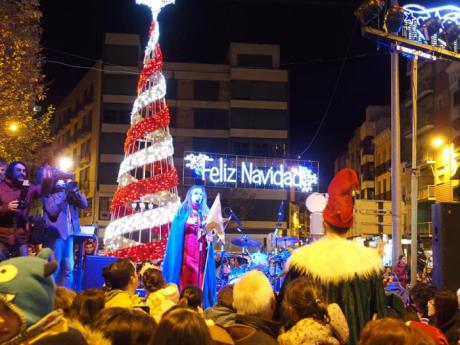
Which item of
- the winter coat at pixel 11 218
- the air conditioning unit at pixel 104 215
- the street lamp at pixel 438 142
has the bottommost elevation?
the winter coat at pixel 11 218

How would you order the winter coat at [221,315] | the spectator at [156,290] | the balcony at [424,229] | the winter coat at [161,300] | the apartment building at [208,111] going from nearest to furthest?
1. the winter coat at [221,315]
2. the winter coat at [161,300]
3. the spectator at [156,290]
4. the balcony at [424,229]
5. the apartment building at [208,111]

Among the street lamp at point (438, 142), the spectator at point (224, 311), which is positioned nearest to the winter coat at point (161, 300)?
the spectator at point (224, 311)

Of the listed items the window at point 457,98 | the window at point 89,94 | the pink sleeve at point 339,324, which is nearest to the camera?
the pink sleeve at point 339,324

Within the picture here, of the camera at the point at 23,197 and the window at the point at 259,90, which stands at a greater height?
the window at the point at 259,90

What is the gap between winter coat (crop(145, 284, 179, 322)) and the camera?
6148mm

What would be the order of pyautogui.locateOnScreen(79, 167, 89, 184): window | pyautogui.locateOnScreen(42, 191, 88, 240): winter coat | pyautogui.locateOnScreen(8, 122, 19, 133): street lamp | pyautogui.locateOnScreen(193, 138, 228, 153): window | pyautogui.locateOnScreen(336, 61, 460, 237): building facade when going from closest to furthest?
1. pyautogui.locateOnScreen(42, 191, 88, 240): winter coat
2. pyautogui.locateOnScreen(8, 122, 19, 133): street lamp
3. pyautogui.locateOnScreen(336, 61, 460, 237): building facade
4. pyautogui.locateOnScreen(193, 138, 228, 153): window
5. pyautogui.locateOnScreen(79, 167, 89, 184): window

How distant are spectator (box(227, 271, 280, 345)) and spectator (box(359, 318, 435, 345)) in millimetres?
1182

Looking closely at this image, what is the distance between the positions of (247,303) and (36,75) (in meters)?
16.0

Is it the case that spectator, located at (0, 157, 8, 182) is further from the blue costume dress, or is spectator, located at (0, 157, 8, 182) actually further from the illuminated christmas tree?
the illuminated christmas tree

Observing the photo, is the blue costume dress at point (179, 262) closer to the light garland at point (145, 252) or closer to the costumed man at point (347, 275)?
the light garland at point (145, 252)

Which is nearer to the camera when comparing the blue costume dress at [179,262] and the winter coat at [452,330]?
the winter coat at [452,330]

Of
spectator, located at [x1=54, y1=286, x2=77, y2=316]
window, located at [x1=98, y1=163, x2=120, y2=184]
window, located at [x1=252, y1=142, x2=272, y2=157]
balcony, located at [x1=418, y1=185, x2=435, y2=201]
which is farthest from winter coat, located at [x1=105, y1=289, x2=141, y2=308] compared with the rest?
window, located at [x1=98, y1=163, x2=120, y2=184]

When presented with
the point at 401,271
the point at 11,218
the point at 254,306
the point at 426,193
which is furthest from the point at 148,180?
the point at 426,193

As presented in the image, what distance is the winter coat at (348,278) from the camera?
14.2 ft
